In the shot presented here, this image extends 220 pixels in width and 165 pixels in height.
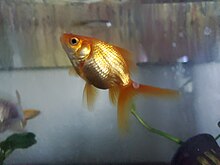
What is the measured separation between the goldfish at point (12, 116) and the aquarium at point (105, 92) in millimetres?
13

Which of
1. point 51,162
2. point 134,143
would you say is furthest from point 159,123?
point 51,162

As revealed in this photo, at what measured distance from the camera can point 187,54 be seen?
1050mm

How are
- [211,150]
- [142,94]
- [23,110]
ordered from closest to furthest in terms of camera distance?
1. [211,150]
2. [142,94]
3. [23,110]

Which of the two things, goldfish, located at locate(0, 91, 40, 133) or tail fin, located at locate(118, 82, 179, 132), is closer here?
tail fin, located at locate(118, 82, 179, 132)

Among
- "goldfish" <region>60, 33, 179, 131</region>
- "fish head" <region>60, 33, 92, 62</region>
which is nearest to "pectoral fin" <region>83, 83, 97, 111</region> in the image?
"goldfish" <region>60, 33, 179, 131</region>

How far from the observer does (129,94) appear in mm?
878

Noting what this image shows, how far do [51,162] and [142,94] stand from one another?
32cm

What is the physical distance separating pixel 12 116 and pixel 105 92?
233 millimetres

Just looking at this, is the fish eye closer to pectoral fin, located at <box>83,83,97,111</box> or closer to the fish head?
the fish head

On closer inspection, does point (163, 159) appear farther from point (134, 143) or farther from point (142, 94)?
point (142, 94)

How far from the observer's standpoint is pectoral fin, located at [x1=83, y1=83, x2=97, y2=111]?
91 centimetres

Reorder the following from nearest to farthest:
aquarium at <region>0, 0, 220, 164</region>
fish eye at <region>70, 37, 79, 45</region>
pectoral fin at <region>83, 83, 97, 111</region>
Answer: fish eye at <region>70, 37, 79, 45</region> → pectoral fin at <region>83, 83, 97, 111</region> → aquarium at <region>0, 0, 220, 164</region>

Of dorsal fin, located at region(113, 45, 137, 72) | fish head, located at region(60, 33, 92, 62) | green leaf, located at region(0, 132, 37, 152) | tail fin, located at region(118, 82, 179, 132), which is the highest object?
fish head, located at region(60, 33, 92, 62)

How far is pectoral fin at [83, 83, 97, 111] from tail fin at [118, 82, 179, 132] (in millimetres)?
62
